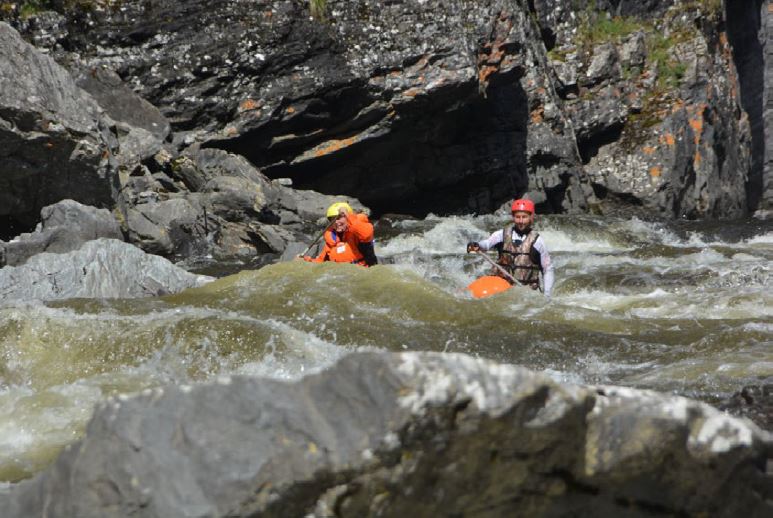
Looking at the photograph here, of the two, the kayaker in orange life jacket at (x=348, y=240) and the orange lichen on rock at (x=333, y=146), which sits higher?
the orange lichen on rock at (x=333, y=146)

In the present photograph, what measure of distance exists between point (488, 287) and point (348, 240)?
7.36ft

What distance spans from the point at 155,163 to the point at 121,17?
3170mm

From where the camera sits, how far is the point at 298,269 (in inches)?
364

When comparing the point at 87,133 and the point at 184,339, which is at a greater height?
the point at 87,133

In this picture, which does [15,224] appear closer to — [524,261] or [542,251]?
[524,261]

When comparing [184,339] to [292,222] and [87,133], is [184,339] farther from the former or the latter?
[292,222]

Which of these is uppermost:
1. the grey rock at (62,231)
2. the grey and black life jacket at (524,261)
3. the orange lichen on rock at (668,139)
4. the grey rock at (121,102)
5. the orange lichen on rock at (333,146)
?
the grey rock at (121,102)

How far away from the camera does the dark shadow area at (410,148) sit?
16.2 meters

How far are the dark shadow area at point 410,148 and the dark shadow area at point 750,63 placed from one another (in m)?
9.99

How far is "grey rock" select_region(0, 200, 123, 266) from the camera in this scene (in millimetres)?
9477

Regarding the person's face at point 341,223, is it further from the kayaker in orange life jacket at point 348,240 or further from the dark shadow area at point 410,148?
the dark shadow area at point 410,148

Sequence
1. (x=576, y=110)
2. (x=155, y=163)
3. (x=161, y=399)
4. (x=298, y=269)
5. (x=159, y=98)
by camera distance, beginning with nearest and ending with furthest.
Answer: (x=161, y=399) < (x=298, y=269) < (x=155, y=163) < (x=159, y=98) < (x=576, y=110)

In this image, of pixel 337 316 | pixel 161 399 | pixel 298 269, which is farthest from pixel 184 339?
pixel 161 399

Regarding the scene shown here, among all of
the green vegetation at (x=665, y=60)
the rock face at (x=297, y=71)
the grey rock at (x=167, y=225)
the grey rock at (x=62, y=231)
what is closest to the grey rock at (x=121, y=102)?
the rock face at (x=297, y=71)
